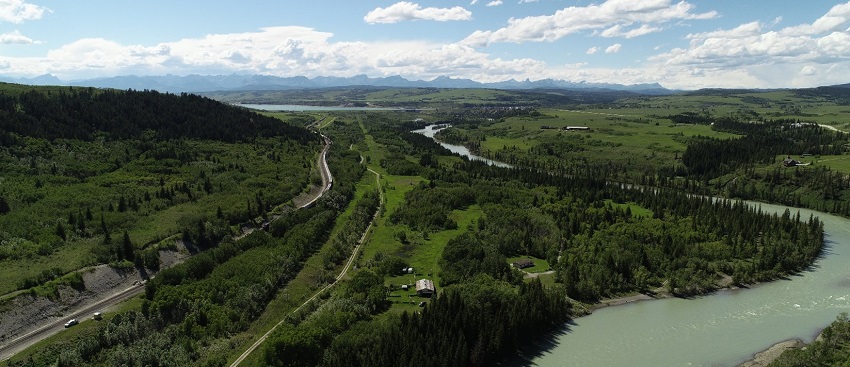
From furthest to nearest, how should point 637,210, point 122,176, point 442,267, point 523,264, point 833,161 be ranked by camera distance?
point 833,161
point 122,176
point 637,210
point 523,264
point 442,267

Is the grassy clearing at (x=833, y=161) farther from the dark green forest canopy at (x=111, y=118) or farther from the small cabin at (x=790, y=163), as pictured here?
the dark green forest canopy at (x=111, y=118)

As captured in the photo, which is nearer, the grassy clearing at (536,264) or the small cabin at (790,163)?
the grassy clearing at (536,264)

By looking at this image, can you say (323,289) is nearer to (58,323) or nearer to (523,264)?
(58,323)

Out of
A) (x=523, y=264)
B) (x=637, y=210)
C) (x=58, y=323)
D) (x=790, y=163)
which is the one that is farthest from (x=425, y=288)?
(x=790, y=163)

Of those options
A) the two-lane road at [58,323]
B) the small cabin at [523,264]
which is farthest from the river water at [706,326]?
the two-lane road at [58,323]

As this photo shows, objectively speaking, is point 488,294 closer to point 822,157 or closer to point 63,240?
point 63,240

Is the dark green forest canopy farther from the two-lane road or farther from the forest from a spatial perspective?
the two-lane road
